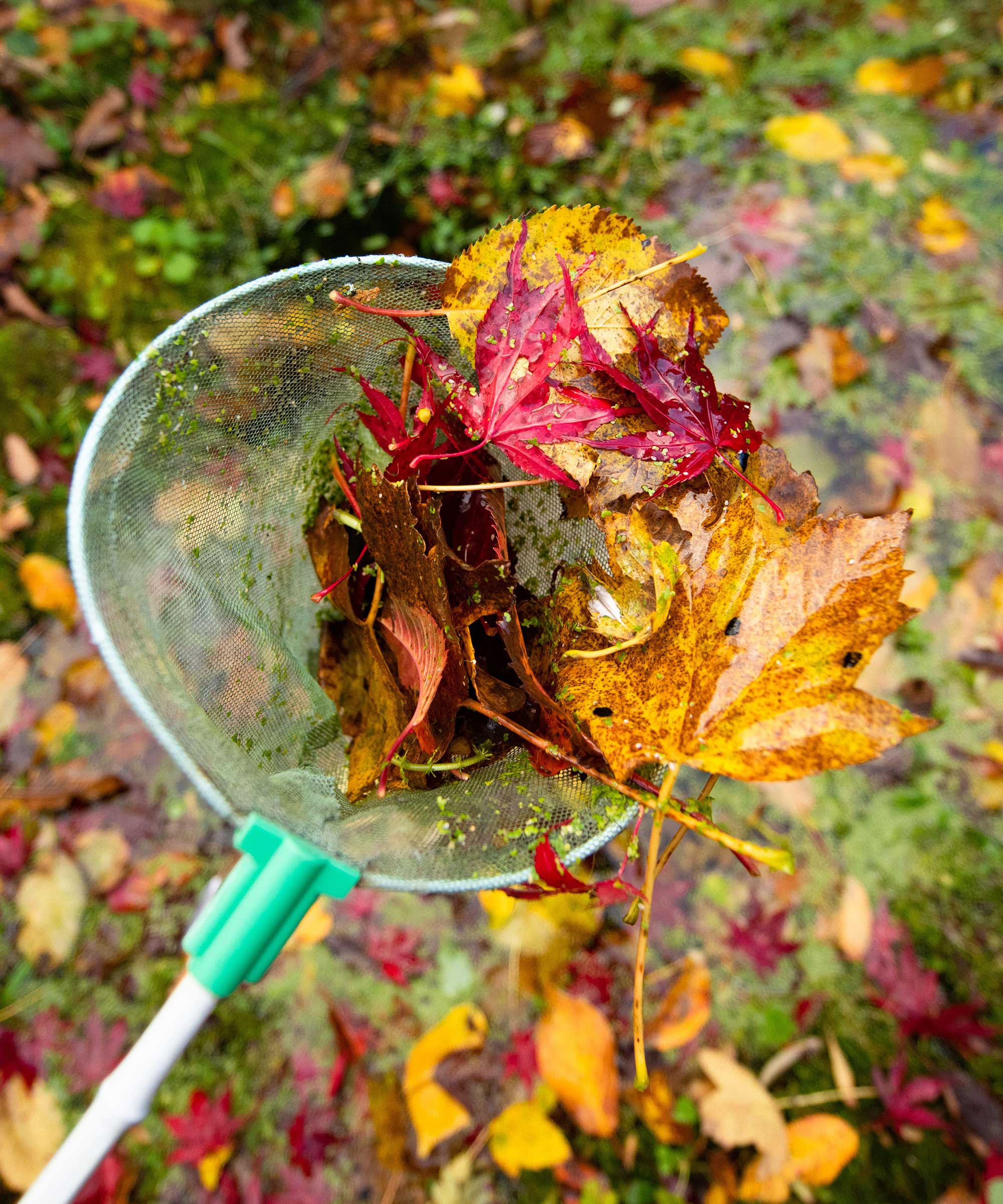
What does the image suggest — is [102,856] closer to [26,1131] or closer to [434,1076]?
[26,1131]

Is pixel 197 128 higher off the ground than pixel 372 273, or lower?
higher

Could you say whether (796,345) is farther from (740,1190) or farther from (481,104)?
(740,1190)

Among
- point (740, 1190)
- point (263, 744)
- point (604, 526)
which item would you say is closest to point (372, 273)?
point (604, 526)

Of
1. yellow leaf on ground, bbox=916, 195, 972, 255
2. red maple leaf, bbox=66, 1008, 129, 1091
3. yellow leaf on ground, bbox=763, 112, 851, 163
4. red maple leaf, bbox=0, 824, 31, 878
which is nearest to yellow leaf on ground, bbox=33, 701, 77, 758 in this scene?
red maple leaf, bbox=0, 824, 31, 878

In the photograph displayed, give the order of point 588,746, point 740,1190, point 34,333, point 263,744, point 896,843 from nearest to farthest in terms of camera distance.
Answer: point 588,746 < point 263,744 < point 740,1190 < point 896,843 < point 34,333

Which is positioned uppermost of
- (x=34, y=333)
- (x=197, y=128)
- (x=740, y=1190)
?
(x=197, y=128)

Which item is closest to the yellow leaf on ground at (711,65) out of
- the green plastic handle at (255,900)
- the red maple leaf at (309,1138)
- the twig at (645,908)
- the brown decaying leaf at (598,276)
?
the brown decaying leaf at (598,276)

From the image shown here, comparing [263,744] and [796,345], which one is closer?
[263,744]

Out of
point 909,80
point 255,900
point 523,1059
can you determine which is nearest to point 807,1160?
point 523,1059
